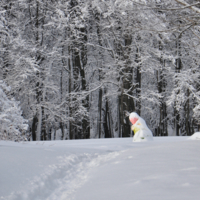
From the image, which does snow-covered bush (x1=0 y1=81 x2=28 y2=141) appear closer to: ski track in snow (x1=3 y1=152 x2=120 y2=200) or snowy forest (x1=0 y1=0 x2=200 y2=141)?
ski track in snow (x1=3 y1=152 x2=120 y2=200)

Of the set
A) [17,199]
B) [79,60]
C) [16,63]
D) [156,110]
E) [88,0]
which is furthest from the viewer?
[156,110]

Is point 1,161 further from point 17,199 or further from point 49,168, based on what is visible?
point 17,199

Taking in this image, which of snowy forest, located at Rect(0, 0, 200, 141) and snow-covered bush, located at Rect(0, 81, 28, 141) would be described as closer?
snow-covered bush, located at Rect(0, 81, 28, 141)

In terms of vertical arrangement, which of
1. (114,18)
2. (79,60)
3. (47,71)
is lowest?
(47,71)

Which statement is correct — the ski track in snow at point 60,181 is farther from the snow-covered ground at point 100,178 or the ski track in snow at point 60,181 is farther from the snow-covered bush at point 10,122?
the snow-covered bush at point 10,122

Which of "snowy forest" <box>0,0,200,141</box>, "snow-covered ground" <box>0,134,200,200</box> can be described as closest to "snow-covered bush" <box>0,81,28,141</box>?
"snow-covered ground" <box>0,134,200,200</box>

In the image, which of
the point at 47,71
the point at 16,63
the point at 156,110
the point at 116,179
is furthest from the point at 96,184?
the point at 156,110

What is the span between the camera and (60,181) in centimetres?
331

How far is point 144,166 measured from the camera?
352 cm

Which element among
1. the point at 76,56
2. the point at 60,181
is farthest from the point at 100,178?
the point at 76,56

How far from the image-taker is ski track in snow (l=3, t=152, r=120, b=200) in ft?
8.74

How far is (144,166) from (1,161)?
1.90 meters

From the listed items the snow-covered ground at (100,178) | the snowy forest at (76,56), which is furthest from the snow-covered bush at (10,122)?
the snowy forest at (76,56)

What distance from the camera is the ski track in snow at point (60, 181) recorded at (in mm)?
2664
